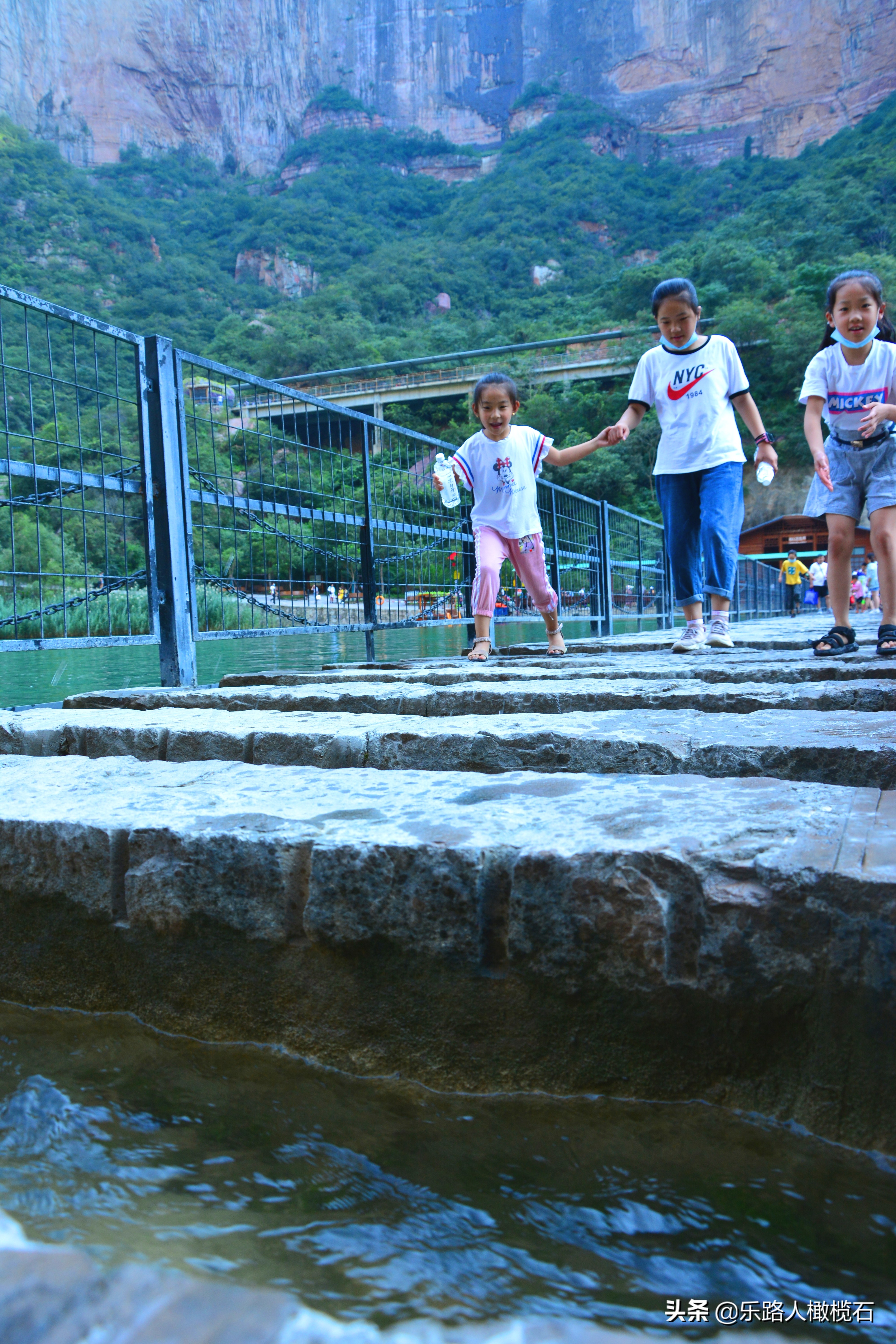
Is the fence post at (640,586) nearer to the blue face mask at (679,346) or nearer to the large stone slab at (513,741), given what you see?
the blue face mask at (679,346)

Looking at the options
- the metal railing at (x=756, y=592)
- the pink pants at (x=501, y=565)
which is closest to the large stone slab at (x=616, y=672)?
the pink pants at (x=501, y=565)

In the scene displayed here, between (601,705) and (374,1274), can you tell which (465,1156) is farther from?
(601,705)

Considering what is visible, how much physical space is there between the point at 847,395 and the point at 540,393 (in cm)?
5495

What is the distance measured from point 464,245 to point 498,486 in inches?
3556

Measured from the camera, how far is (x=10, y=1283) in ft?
1.98

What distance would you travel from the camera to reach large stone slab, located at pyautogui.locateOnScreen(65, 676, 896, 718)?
2.29 meters

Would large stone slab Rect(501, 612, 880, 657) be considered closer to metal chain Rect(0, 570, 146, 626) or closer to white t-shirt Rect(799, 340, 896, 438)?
white t-shirt Rect(799, 340, 896, 438)

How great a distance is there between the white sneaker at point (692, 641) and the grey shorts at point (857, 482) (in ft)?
3.00

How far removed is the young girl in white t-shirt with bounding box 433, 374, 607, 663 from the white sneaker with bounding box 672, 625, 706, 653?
661 mm

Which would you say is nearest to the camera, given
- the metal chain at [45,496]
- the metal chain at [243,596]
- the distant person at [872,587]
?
the metal chain at [45,496]

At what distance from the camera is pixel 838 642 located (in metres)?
3.58

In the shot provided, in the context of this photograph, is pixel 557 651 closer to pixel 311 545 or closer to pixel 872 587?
pixel 311 545

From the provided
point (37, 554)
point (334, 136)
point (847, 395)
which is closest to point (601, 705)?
point (847, 395)

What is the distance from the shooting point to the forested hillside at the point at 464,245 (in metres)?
53.4
